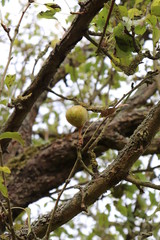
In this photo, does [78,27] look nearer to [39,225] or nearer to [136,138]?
[136,138]

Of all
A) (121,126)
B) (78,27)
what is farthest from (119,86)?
(78,27)

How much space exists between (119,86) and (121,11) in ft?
5.00

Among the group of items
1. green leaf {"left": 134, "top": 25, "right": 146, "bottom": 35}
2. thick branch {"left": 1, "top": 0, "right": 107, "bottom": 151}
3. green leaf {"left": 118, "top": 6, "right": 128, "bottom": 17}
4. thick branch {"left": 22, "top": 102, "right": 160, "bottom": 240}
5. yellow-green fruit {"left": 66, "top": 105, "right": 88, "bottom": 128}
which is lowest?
thick branch {"left": 22, "top": 102, "right": 160, "bottom": 240}

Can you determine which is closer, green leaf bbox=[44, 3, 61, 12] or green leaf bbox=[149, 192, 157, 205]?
green leaf bbox=[44, 3, 61, 12]

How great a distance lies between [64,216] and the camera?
0.94 metres

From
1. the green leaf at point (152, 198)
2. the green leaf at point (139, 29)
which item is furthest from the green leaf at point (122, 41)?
the green leaf at point (152, 198)

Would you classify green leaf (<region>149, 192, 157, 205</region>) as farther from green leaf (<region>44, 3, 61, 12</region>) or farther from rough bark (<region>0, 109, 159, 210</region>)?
green leaf (<region>44, 3, 61, 12</region>)

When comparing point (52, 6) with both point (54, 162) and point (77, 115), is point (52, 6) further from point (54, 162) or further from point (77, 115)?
point (54, 162)

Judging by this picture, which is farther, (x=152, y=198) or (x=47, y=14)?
(x=152, y=198)

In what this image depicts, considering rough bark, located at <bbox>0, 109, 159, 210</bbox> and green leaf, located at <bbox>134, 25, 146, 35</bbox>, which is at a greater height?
rough bark, located at <bbox>0, 109, 159, 210</bbox>

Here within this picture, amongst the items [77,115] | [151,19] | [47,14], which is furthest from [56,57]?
[151,19]

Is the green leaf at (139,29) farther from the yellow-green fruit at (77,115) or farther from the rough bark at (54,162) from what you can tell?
the rough bark at (54,162)

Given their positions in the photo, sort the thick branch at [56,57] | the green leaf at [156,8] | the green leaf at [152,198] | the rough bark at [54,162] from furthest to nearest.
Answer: the rough bark at [54,162], the green leaf at [152,198], the thick branch at [56,57], the green leaf at [156,8]

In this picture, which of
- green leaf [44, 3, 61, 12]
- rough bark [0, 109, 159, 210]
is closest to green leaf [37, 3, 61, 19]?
green leaf [44, 3, 61, 12]
